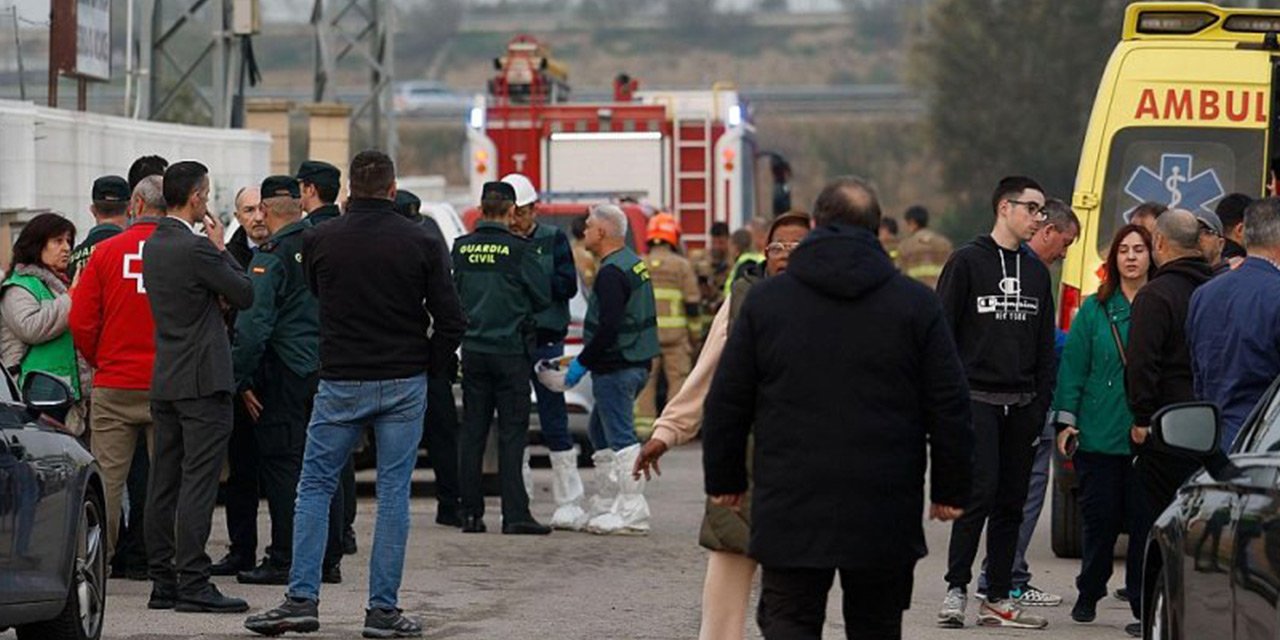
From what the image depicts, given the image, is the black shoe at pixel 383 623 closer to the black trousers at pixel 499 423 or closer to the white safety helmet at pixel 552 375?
Result: the black trousers at pixel 499 423

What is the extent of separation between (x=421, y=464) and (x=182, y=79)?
222 inches

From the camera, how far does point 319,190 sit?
1248cm

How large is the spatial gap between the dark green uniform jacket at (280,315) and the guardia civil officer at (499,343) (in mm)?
A: 2663

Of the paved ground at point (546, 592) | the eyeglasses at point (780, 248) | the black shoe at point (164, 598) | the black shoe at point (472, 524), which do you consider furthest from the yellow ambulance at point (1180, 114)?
the eyeglasses at point (780, 248)

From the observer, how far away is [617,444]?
1567cm

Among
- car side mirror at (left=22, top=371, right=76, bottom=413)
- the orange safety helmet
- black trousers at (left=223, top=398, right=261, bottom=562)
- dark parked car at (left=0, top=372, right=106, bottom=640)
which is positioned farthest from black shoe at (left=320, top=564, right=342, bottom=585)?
the orange safety helmet

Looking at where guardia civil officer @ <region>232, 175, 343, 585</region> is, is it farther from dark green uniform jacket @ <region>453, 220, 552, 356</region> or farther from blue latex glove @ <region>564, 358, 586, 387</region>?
blue latex glove @ <region>564, 358, 586, 387</region>

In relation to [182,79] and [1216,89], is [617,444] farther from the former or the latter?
[182,79]

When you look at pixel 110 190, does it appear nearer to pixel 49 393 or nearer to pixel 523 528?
pixel 49 393

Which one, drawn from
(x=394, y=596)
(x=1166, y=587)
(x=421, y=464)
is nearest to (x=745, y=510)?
(x=1166, y=587)

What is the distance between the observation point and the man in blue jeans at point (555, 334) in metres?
15.6

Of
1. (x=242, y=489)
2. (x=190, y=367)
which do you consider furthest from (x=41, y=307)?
(x=242, y=489)

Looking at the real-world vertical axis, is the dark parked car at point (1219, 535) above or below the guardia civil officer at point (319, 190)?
below

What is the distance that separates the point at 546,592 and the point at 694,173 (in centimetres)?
1668
